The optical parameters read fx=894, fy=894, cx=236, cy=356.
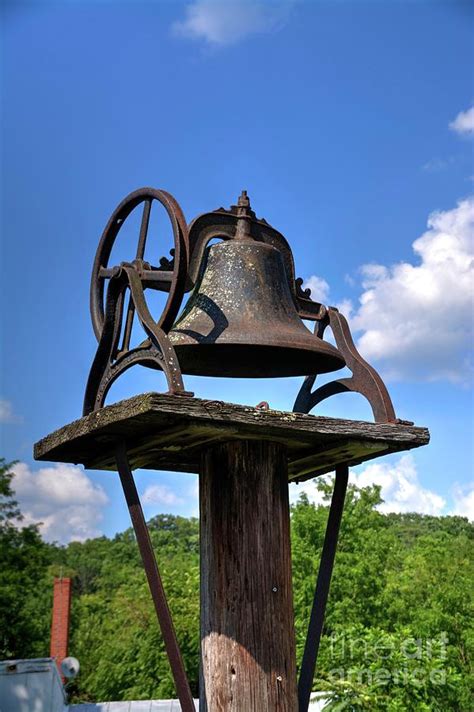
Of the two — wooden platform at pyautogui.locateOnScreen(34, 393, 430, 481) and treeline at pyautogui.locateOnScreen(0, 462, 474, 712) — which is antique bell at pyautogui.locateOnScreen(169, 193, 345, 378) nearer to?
wooden platform at pyautogui.locateOnScreen(34, 393, 430, 481)

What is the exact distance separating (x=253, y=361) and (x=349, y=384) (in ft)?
2.16

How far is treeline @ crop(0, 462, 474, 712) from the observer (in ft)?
49.3

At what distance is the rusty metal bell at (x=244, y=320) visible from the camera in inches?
182

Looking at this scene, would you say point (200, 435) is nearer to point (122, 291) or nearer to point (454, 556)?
point (122, 291)

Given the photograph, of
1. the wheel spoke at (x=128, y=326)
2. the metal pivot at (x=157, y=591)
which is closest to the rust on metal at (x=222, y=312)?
the wheel spoke at (x=128, y=326)

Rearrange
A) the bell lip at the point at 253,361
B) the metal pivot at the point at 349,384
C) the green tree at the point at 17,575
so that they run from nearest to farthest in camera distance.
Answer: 1. the metal pivot at the point at 349,384
2. the bell lip at the point at 253,361
3. the green tree at the point at 17,575

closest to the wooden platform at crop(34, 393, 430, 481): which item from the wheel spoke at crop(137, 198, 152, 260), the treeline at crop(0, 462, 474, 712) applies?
the wheel spoke at crop(137, 198, 152, 260)

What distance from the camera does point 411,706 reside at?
48.3ft

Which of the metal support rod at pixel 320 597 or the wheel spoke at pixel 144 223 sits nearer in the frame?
the metal support rod at pixel 320 597

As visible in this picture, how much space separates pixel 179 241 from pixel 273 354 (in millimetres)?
1209

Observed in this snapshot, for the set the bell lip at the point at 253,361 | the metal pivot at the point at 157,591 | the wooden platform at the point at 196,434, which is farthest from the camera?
the bell lip at the point at 253,361

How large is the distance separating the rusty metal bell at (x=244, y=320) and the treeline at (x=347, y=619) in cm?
1056

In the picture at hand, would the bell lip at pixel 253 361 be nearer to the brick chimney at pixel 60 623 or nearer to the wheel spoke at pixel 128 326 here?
the wheel spoke at pixel 128 326

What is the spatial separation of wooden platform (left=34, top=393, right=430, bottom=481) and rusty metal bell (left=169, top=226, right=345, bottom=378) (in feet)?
1.71
